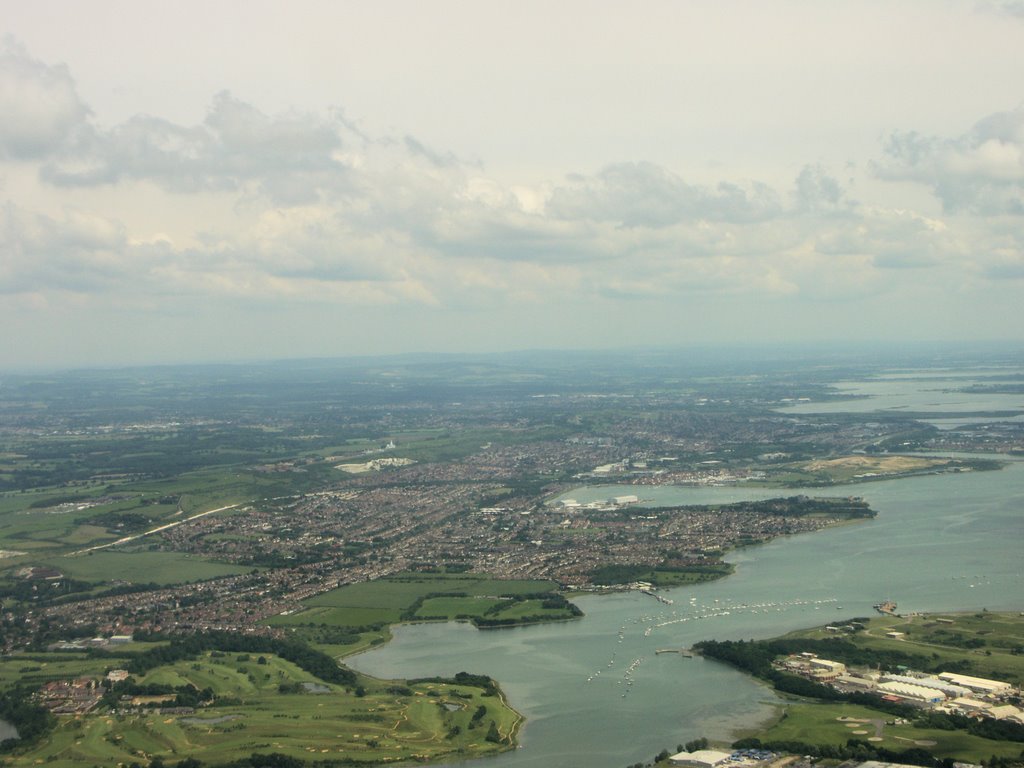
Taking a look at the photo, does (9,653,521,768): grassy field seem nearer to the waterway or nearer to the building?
the waterway

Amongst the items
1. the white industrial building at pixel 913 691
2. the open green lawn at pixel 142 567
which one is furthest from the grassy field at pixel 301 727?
the open green lawn at pixel 142 567

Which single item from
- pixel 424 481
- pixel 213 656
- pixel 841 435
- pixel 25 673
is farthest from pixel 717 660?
pixel 841 435

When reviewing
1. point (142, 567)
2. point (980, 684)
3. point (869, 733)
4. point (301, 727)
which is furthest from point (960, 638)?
point (142, 567)

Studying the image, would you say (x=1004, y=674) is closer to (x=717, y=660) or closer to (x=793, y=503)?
(x=717, y=660)

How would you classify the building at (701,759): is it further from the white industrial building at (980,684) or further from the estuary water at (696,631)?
the white industrial building at (980,684)

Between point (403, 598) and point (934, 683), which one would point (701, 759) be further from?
point (403, 598)

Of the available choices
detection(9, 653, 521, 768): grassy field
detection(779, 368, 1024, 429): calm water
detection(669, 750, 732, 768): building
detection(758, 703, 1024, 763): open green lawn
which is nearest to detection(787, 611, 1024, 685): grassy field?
detection(758, 703, 1024, 763): open green lawn

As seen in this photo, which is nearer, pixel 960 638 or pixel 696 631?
pixel 960 638
